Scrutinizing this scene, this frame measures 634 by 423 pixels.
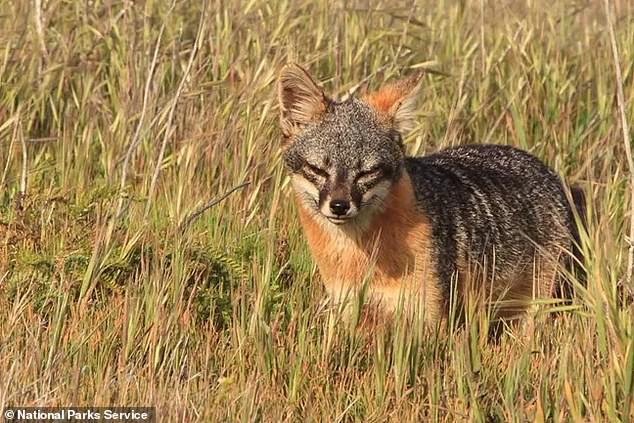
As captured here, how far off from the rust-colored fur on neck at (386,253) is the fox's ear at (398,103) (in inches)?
13.0

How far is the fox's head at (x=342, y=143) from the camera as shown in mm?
5875

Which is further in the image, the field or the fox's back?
the fox's back

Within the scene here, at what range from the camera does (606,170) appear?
748 centimetres

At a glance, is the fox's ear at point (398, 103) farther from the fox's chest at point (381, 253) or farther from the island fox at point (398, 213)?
the fox's chest at point (381, 253)

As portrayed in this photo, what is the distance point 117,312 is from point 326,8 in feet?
11.0

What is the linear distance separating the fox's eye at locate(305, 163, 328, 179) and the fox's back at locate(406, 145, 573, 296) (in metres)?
0.49

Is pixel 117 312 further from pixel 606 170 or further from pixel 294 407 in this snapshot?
pixel 606 170

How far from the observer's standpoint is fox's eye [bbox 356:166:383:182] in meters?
5.93

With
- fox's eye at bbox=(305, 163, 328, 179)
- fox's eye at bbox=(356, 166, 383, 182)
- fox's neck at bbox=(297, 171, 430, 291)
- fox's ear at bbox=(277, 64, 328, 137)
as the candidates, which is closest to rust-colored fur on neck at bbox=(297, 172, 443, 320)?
fox's neck at bbox=(297, 171, 430, 291)

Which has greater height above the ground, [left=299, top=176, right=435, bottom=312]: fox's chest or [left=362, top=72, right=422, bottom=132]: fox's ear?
[left=362, top=72, right=422, bottom=132]: fox's ear

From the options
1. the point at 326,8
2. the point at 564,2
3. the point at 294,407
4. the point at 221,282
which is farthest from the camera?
the point at 564,2

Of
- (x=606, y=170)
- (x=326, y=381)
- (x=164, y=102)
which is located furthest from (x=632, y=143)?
(x=326, y=381)

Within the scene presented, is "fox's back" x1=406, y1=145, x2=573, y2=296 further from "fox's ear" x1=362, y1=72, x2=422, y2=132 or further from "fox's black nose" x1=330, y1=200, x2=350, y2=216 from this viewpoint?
"fox's black nose" x1=330, y1=200, x2=350, y2=216

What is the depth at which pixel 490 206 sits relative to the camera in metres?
6.54
